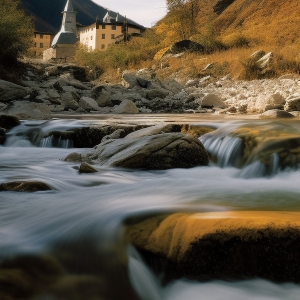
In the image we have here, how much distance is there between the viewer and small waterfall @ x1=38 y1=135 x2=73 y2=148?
851 centimetres

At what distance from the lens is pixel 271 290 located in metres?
2.63

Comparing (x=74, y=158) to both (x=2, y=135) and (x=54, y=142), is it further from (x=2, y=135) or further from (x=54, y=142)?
(x=2, y=135)

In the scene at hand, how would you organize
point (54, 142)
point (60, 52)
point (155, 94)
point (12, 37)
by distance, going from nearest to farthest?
point (54, 142)
point (155, 94)
point (12, 37)
point (60, 52)

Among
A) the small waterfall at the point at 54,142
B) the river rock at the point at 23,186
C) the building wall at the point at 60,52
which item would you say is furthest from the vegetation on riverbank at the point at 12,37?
the building wall at the point at 60,52

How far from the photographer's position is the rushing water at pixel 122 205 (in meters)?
2.64

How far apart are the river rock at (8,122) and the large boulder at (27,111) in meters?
1.20

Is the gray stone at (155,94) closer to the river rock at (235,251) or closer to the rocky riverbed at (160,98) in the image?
the rocky riverbed at (160,98)

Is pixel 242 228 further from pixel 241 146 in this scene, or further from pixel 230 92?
pixel 230 92

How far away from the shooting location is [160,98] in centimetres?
1875

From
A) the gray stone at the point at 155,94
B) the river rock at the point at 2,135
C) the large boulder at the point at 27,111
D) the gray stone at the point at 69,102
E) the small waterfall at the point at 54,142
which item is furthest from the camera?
the gray stone at the point at 155,94

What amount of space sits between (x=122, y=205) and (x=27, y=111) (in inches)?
313

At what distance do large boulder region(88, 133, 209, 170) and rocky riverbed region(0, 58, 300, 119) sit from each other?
15.7 feet

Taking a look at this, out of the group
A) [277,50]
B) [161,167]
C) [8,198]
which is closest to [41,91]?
[277,50]

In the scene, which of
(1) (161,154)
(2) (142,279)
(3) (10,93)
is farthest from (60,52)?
(2) (142,279)
